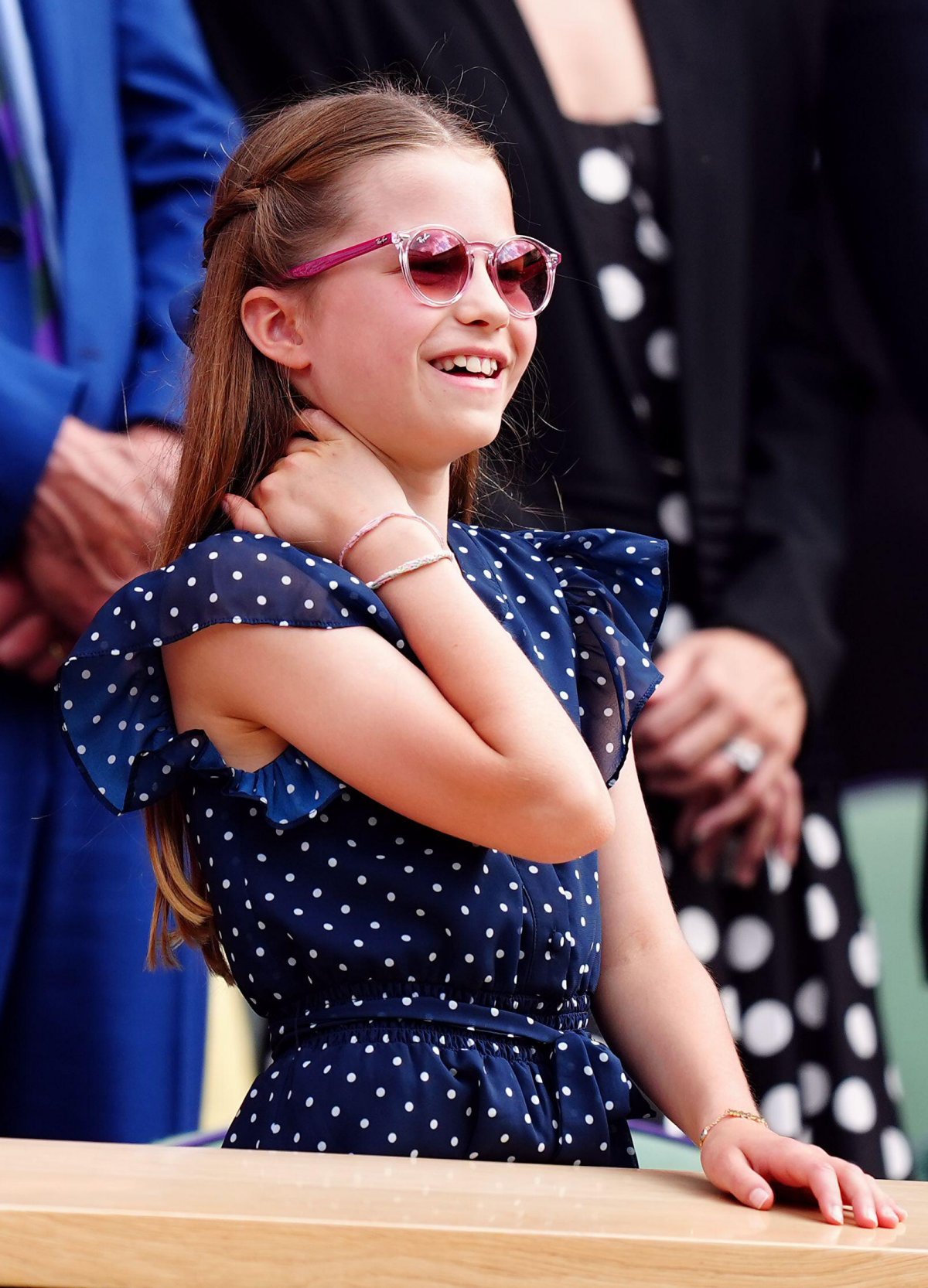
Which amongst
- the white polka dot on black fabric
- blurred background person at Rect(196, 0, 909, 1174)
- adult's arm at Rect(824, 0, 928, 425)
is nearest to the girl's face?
blurred background person at Rect(196, 0, 909, 1174)

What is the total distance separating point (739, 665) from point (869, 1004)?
19.6 inches

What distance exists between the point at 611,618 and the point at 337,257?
1.26 feet

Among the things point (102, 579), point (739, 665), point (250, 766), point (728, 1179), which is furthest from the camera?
point (739, 665)

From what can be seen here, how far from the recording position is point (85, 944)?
71.2 inches

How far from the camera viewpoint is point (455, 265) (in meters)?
1.22

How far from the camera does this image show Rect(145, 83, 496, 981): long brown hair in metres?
1.29

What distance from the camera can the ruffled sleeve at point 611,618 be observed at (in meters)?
1.35

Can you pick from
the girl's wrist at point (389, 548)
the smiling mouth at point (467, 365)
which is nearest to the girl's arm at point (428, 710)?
the girl's wrist at point (389, 548)

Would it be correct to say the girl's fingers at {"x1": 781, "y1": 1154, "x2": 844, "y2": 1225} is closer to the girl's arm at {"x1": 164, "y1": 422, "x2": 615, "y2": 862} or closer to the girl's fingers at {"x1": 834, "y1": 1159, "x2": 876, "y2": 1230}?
the girl's fingers at {"x1": 834, "y1": 1159, "x2": 876, "y2": 1230}

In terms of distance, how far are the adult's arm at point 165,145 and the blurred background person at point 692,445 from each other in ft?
0.51

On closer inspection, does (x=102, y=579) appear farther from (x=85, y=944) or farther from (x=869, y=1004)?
(x=869, y=1004)

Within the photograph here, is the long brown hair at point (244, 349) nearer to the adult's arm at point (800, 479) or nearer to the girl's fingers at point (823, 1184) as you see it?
the girl's fingers at point (823, 1184)

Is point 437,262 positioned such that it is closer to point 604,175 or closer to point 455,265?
point 455,265

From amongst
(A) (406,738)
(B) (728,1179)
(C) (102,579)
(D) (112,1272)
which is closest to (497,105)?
(C) (102,579)
